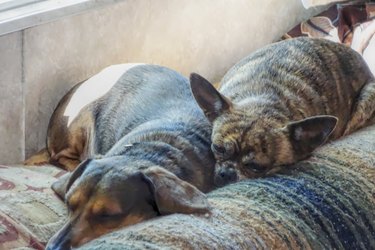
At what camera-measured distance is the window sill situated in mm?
2395

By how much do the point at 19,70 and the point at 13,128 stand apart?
19cm

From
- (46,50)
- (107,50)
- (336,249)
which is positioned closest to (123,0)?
(107,50)

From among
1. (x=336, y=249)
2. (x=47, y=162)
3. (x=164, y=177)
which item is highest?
(x=164, y=177)

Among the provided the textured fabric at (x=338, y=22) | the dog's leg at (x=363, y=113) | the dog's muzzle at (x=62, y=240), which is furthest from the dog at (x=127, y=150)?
the textured fabric at (x=338, y=22)

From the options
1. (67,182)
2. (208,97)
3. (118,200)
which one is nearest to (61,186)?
(67,182)

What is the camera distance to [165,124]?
226 centimetres

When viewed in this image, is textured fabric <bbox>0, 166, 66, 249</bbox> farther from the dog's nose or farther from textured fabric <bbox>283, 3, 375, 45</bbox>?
textured fabric <bbox>283, 3, 375, 45</bbox>

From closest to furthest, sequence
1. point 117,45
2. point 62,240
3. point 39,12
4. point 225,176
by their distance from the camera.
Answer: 1. point 62,240
2. point 225,176
3. point 39,12
4. point 117,45

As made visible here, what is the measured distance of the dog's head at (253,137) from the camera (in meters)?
2.21

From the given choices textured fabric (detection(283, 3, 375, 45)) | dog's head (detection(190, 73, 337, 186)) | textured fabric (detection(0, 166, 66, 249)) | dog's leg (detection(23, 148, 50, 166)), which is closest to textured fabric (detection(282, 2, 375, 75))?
textured fabric (detection(283, 3, 375, 45))

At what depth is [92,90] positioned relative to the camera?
2.61 meters

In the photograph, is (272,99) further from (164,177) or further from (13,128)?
(13,128)

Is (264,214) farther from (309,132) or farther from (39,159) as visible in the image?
(39,159)

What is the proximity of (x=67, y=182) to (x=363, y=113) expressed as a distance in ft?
3.31
